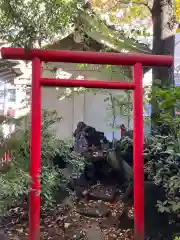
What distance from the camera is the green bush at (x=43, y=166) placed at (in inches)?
139

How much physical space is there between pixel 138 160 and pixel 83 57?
1.53 metres

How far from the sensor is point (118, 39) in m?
6.89

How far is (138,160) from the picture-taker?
4457 millimetres

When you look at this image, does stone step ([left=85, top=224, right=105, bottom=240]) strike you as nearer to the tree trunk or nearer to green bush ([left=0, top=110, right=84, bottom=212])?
green bush ([left=0, top=110, right=84, bottom=212])

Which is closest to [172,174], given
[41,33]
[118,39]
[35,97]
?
[35,97]

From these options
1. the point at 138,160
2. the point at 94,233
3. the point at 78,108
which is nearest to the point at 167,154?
the point at 138,160

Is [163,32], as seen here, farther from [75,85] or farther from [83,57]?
[75,85]

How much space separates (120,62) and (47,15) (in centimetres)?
120

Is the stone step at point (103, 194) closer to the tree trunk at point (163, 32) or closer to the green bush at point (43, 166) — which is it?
the green bush at point (43, 166)

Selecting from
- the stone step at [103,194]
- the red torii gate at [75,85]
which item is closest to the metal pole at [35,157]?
the red torii gate at [75,85]

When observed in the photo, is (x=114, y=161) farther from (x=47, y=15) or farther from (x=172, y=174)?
(x=47, y=15)

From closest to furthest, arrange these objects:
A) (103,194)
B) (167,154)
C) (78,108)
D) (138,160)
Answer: (167,154), (138,160), (103,194), (78,108)

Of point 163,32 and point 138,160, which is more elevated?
point 163,32

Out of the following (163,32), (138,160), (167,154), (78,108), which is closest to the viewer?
(167,154)
